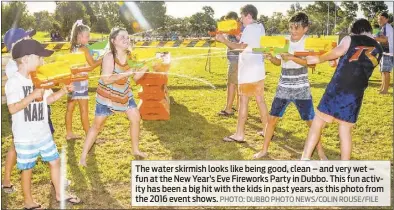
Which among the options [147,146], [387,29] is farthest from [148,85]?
[387,29]

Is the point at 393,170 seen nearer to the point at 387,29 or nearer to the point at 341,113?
the point at 341,113

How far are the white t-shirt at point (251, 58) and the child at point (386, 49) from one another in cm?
493

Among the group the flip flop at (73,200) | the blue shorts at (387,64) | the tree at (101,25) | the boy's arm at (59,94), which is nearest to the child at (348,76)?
the boy's arm at (59,94)

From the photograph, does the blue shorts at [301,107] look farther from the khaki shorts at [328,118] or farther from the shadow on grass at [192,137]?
the shadow on grass at [192,137]

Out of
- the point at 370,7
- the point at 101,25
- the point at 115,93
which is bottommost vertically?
the point at 115,93

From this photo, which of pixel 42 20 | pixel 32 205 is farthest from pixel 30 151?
pixel 42 20

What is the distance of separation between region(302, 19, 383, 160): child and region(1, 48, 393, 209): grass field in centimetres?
124

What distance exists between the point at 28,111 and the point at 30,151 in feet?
1.30

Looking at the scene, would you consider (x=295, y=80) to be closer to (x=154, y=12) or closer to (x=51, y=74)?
(x=51, y=74)

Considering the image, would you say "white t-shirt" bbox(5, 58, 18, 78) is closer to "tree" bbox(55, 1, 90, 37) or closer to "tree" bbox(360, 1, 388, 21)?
"tree" bbox(55, 1, 90, 37)

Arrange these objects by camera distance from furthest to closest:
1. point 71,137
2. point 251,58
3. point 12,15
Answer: point 12,15 → point 71,137 → point 251,58

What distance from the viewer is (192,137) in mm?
6742

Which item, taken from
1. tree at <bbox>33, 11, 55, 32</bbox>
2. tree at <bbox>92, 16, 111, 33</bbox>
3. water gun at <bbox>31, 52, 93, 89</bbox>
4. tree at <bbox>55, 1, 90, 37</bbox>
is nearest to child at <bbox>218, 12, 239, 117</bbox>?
water gun at <bbox>31, 52, 93, 89</bbox>

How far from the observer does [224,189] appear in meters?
4.52
